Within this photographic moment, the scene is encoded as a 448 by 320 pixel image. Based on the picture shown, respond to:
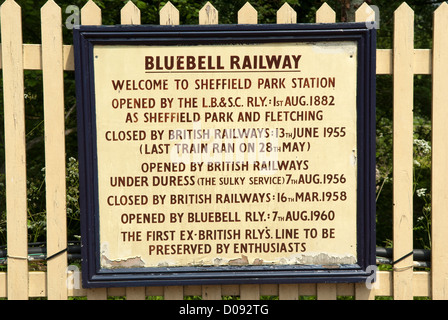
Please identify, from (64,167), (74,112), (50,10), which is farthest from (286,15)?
(74,112)

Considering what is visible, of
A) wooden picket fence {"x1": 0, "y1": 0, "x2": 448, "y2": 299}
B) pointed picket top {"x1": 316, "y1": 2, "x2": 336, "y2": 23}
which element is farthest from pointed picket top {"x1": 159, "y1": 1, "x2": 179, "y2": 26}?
pointed picket top {"x1": 316, "y1": 2, "x2": 336, "y2": 23}

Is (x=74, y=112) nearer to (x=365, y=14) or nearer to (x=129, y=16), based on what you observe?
(x=129, y=16)

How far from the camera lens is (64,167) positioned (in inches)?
132

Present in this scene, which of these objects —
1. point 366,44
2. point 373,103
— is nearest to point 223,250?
point 373,103

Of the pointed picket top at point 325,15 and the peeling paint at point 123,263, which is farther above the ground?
the pointed picket top at point 325,15

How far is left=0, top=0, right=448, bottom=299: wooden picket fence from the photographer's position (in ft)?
10.9

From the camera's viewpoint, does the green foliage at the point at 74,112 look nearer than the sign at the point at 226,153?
No

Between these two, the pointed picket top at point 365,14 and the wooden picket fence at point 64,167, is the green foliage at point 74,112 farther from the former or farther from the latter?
the pointed picket top at point 365,14

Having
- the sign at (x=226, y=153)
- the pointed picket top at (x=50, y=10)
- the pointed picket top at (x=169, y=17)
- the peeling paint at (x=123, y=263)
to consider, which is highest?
the pointed picket top at (x=50, y=10)

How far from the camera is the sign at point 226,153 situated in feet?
10.7

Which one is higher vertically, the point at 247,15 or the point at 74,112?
the point at 247,15

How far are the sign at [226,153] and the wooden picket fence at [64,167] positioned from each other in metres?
0.15

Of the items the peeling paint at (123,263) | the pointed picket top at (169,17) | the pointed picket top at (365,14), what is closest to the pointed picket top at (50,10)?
the pointed picket top at (169,17)

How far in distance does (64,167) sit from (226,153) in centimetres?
102
